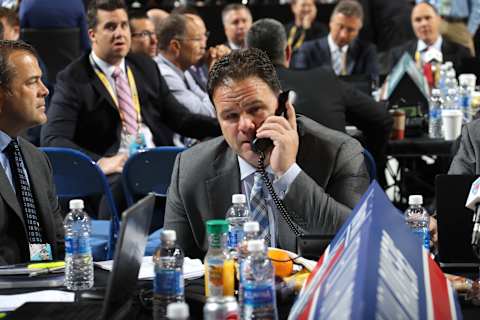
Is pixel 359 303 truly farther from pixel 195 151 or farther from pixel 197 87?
pixel 197 87

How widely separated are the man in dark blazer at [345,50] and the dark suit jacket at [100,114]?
10.3ft

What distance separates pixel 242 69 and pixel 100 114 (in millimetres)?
2737

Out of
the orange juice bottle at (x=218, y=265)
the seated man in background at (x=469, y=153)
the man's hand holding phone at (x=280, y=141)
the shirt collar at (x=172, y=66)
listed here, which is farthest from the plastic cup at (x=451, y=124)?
the orange juice bottle at (x=218, y=265)

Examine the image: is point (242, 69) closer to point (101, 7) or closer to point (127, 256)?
point (127, 256)

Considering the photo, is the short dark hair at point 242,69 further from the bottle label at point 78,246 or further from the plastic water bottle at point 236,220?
the bottle label at point 78,246

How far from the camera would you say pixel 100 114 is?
19.4ft

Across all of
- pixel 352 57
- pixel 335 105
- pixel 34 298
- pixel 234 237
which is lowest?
pixel 34 298

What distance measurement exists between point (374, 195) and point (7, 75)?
200cm

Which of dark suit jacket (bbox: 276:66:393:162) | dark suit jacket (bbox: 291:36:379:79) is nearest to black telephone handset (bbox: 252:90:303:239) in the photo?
dark suit jacket (bbox: 276:66:393:162)

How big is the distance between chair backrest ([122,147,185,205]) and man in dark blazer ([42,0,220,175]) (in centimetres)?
49

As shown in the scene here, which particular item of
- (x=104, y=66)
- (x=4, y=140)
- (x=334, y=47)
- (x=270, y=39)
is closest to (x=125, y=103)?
(x=104, y=66)

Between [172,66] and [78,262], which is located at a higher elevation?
[172,66]

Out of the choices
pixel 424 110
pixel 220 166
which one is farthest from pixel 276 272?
pixel 424 110

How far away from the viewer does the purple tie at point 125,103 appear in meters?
5.99
